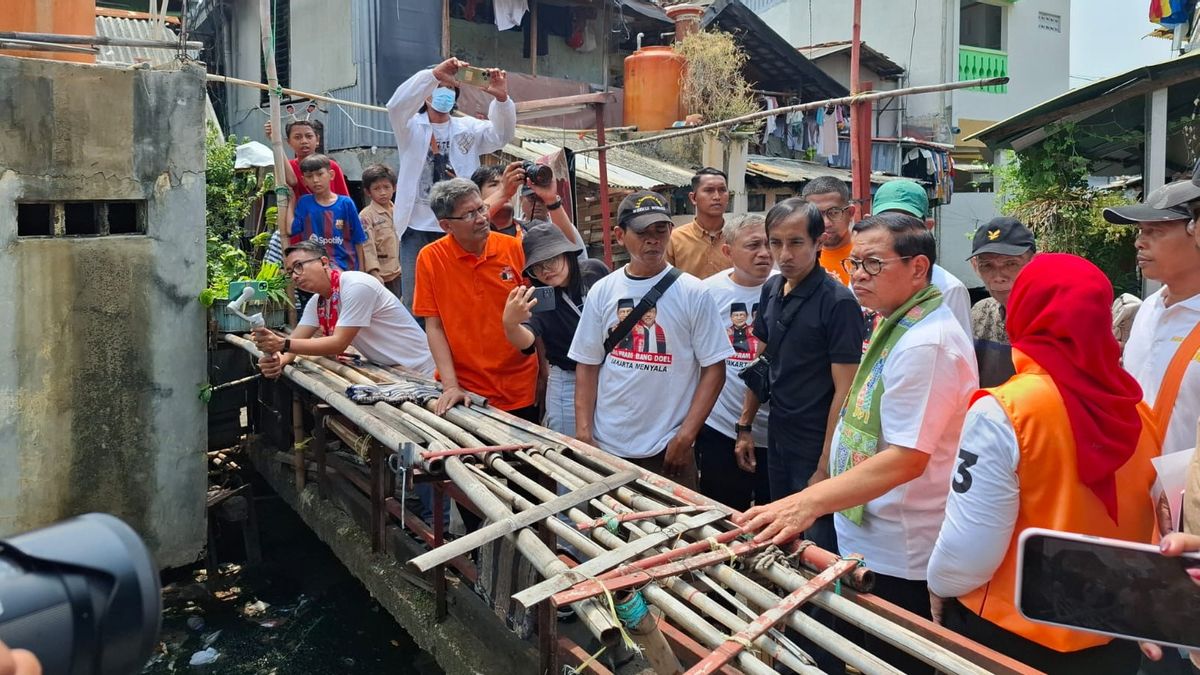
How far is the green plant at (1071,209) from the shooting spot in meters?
8.00

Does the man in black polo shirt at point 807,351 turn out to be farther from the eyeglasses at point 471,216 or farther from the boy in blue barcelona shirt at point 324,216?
the boy in blue barcelona shirt at point 324,216

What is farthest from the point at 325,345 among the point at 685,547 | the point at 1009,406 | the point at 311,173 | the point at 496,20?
the point at 496,20

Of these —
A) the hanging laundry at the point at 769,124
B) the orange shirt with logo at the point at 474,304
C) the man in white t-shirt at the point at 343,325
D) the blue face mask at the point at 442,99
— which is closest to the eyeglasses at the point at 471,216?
the orange shirt with logo at the point at 474,304

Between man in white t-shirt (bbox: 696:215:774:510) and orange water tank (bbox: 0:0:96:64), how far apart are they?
4.37 metres

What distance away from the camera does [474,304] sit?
4.29 metres

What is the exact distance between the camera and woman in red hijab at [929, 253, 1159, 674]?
2.10 m

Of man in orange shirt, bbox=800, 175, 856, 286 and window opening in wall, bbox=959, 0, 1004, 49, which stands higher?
window opening in wall, bbox=959, 0, 1004, 49

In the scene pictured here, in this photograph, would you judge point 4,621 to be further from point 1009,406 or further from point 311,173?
point 311,173

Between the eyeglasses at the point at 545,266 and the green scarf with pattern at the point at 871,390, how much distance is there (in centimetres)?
181

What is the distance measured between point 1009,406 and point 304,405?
4.46 m

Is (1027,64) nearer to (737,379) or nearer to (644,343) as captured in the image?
(737,379)

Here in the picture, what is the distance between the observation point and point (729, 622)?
204 centimetres

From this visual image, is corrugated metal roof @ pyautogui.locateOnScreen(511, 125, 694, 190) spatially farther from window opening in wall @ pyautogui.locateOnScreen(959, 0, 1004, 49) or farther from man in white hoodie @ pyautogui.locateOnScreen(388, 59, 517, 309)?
window opening in wall @ pyautogui.locateOnScreen(959, 0, 1004, 49)

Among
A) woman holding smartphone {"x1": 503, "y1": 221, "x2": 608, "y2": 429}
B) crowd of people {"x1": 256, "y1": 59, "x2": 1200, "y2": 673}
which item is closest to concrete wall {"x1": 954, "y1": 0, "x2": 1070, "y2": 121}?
crowd of people {"x1": 256, "y1": 59, "x2": 1200, "y2": 673}
